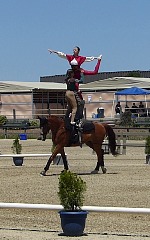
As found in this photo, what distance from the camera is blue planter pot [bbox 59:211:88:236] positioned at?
1015 cm

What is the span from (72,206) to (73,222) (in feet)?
0.82

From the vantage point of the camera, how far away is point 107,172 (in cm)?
1984

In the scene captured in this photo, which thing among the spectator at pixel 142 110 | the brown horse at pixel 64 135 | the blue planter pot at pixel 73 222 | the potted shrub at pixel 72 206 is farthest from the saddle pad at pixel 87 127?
the spectator at pixel 142 110

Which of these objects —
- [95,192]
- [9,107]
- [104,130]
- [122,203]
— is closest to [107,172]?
[104,130]

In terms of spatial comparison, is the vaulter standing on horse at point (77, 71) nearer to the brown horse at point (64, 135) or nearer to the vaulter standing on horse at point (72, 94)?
the vaulter standing on horse at point (72, 94)

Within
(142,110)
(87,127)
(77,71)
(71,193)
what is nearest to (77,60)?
(77,71)

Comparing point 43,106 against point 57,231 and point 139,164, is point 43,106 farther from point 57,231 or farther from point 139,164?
point 57,231

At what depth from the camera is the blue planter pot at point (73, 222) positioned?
400 inches

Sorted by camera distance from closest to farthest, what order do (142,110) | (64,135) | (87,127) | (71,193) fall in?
1. (71,193)
2. (64,135)
3. (87,127)
4. (142,110)

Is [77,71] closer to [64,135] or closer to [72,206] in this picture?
[64,135]

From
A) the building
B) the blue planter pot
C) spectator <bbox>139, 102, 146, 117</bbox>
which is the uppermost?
the building

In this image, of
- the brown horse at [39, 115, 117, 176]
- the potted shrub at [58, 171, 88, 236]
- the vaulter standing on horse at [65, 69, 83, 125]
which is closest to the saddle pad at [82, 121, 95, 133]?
the brown horse at [39, 115, 117, 176]

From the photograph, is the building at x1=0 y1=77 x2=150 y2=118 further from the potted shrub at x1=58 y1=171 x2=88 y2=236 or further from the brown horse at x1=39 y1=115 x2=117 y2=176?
the potted shrub at x1=58 y1=171 x2=88 y2=236

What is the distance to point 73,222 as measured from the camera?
10.2 m
